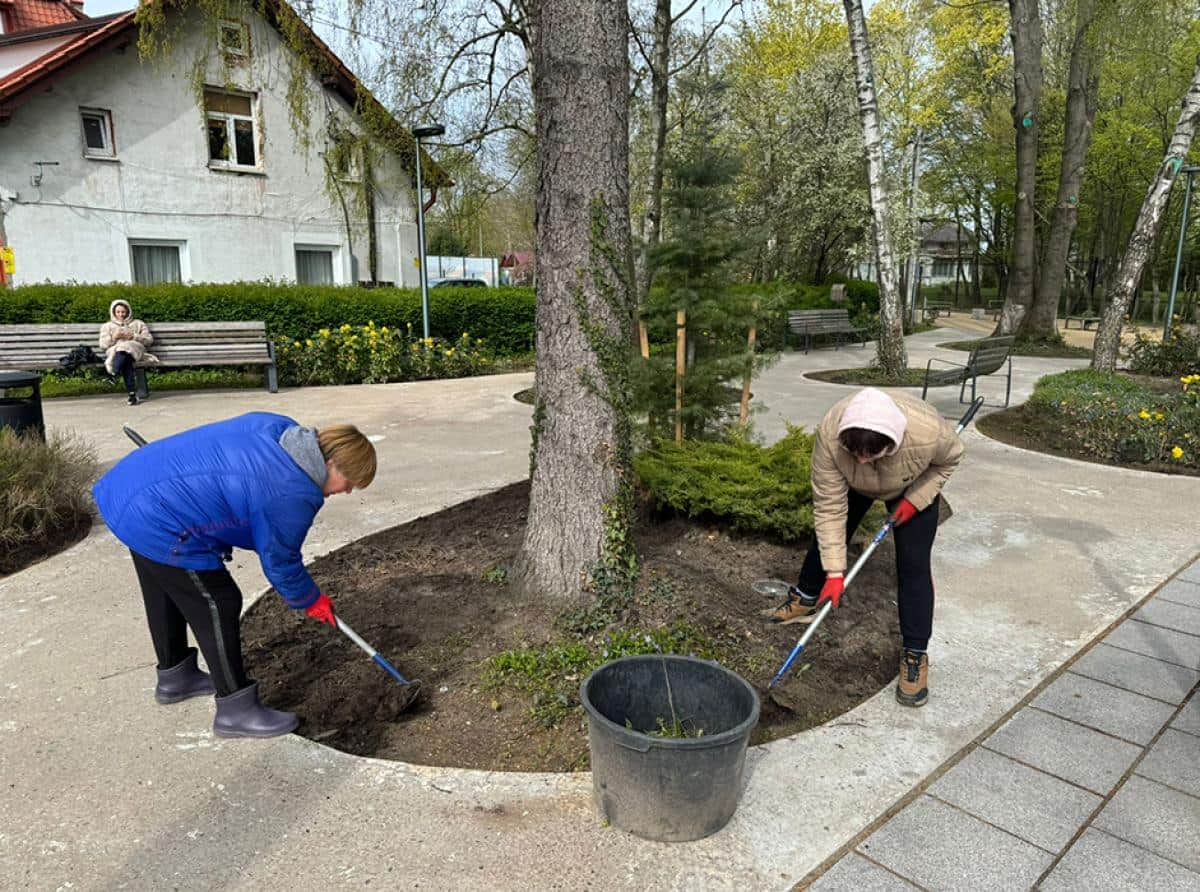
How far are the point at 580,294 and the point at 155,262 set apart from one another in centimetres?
1516

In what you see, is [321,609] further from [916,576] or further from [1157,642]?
[1157,642]

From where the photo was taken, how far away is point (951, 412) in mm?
9320

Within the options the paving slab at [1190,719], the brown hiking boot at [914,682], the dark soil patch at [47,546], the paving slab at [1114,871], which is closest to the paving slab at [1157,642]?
the paving slab at [1190,719]

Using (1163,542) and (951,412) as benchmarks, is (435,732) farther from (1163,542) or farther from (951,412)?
(951,412)

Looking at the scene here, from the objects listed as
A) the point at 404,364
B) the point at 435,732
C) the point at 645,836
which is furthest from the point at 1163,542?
the point at 404,364

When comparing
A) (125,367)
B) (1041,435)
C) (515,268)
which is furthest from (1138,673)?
(515,268)

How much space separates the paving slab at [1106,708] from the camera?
285 centimetres

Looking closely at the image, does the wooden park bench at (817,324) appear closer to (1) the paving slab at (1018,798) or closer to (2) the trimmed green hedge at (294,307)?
(2) the trimmed green hedge at (294,307)

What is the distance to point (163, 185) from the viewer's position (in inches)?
590

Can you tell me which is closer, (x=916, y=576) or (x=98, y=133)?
(x=916, y=576)

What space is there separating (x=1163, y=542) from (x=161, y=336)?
36.0 feet

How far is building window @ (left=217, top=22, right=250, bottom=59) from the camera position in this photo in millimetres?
6617

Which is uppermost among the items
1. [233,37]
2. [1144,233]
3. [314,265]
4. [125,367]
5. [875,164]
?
[233,37]

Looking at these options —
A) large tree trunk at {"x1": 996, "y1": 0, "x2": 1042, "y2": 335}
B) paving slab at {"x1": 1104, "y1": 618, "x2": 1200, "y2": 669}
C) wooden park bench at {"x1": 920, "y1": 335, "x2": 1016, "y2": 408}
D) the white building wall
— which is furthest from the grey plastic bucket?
large tree trunk at {"x1": 996, "y1": 0, "x2": 1042, "y2": 335}
